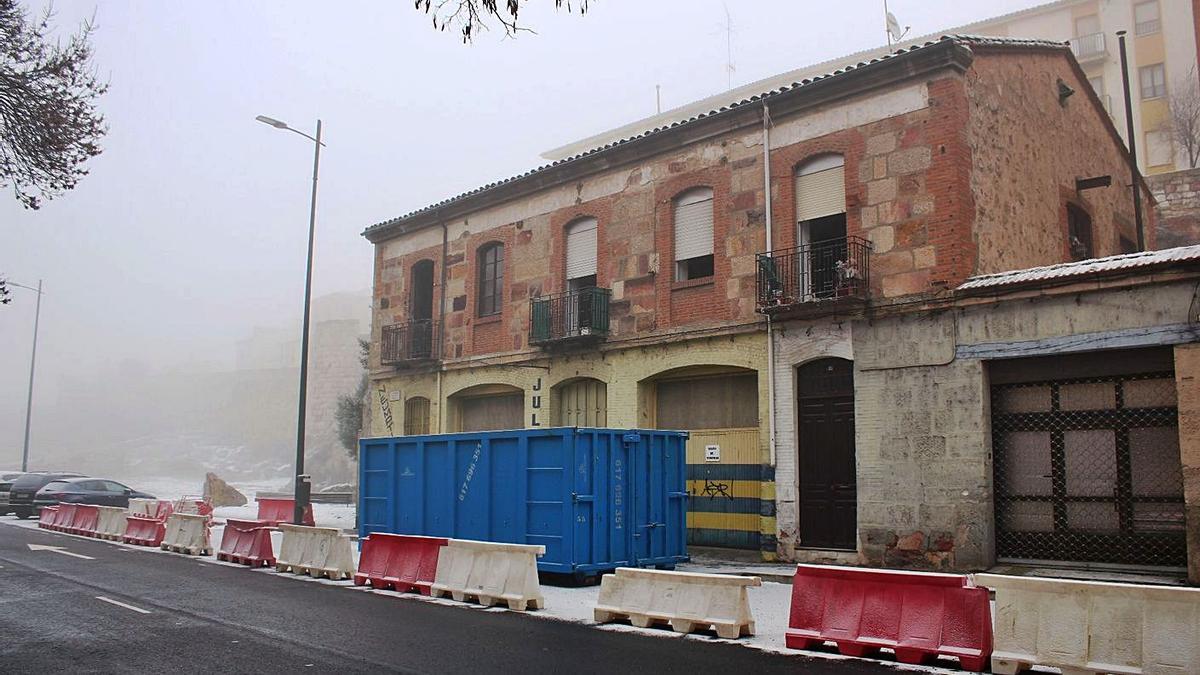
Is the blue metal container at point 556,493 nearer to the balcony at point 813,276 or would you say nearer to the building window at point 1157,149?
the balcony at point 813,276

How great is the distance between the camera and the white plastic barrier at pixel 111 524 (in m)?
21.7

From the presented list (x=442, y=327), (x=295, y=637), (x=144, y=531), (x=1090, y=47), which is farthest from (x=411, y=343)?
(x=1090, y=47)

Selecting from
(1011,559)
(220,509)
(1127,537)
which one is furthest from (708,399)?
(220,509)

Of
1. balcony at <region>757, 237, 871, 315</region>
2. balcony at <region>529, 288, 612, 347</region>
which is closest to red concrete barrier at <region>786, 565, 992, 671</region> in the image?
balcony at <region>757, 237, 871, 315</region>

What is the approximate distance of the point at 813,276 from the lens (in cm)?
1703

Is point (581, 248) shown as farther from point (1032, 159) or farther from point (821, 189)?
point (1032, 159)

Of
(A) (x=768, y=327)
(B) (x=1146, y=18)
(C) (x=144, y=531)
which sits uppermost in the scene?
(B) (x=1146, y=18)

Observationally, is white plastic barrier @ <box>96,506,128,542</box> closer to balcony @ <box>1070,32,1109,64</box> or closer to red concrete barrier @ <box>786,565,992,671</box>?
red concrete barrier @ <box>786,565,992,671</box>

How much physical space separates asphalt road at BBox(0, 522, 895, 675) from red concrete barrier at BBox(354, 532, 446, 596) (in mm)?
550

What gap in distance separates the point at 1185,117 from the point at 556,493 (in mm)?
39260

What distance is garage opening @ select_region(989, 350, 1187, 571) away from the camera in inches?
508

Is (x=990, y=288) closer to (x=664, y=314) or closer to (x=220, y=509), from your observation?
(x=664, y=314)

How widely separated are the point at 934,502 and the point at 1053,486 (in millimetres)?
1696

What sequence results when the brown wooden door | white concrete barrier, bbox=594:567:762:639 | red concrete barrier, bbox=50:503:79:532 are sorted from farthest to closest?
red concrete barrier, bbox=50:503:79:532
the brown wooden door
white concrete barrier, bbox=594:567:762:639
